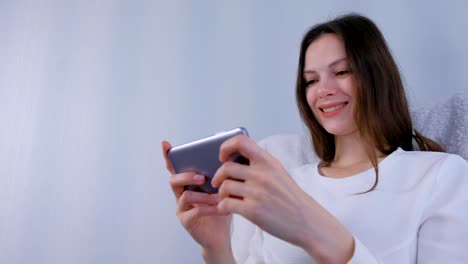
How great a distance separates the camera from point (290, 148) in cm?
107

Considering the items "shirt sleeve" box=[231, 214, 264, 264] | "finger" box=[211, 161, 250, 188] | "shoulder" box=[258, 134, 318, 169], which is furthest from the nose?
"finger" box=[211, 161, 250, 188]

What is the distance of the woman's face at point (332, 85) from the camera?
2.78ft

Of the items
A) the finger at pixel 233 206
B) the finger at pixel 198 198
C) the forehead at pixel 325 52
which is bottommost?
the finger at pixel 198 198

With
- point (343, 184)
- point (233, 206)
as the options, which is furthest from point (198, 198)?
point (343, 184)

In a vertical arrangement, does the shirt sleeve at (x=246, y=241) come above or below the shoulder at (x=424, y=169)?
below

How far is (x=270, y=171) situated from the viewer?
466mm

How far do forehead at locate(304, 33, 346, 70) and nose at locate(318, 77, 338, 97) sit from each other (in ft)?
0.12

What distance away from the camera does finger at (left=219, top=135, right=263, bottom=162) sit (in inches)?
18.2

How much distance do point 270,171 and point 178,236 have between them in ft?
2.53

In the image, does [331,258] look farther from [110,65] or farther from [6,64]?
[6,64]

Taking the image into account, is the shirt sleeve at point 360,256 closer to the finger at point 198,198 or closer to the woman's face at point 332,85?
the finger at point 198,198

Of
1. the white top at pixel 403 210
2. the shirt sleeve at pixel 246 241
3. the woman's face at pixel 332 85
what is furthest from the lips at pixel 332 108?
the shirt sleeve at pixel 246 241

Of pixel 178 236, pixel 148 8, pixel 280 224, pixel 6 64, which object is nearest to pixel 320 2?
pixel 148 8

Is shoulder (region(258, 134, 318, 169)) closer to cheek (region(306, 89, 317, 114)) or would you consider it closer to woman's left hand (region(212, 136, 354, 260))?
cheek (region(306, 89, 317, 114))
